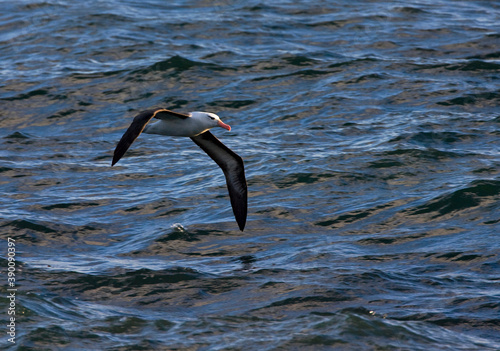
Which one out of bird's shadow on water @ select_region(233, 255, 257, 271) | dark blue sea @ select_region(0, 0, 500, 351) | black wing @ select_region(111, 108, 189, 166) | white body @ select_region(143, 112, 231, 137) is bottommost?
bird's shadow on water @ select_region(233, 255, 257, 271)

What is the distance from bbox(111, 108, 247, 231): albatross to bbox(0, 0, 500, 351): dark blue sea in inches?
21.0

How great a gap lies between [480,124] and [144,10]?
42.1 ft

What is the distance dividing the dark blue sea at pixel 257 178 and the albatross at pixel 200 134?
21.0 inches

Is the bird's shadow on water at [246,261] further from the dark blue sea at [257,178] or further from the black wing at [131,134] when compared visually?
the black wing at [131,134]

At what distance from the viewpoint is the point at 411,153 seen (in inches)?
607

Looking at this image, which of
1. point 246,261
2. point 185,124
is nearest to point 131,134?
point 185,124

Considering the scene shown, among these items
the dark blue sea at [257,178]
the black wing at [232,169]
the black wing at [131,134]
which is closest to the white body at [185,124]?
the black wing at [131,134]

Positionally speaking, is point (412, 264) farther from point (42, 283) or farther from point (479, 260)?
point (42, 283)

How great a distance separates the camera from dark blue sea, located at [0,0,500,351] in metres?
9.88

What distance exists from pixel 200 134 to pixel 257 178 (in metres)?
2.74

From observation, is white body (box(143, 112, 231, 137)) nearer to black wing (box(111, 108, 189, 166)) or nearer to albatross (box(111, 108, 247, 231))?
albatross (box(111, 108, 247, 231))

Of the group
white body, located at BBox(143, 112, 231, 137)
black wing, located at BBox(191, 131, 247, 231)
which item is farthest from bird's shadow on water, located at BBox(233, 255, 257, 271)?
white body, located at BBox(143, 112, 231, 137)

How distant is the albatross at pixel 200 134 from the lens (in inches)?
384

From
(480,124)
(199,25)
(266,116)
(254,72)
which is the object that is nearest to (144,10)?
(199,25)
